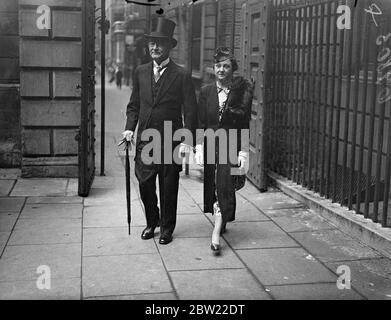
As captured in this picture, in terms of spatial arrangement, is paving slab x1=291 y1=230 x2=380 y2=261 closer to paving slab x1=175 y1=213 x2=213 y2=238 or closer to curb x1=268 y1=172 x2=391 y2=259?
curb x1=268 y1=172 x2=391 y2=259

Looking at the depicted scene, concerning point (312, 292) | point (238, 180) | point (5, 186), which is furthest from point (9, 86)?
point (312, 292)

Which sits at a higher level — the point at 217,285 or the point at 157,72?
the point at 157,72

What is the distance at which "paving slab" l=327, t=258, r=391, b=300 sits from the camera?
4590mm

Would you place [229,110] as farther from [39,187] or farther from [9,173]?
[9,173]

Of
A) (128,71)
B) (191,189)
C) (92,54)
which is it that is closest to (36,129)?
(92,54)

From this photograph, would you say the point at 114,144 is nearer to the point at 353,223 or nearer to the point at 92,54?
the point at 92,54

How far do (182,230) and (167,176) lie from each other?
0.83 meters

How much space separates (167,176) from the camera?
5.71 metres

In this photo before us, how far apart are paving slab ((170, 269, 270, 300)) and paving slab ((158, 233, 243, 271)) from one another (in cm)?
15

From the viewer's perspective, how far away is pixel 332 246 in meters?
5.77

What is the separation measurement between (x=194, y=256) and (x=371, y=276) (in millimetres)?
1538

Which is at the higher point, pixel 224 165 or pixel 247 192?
pixel 224 165

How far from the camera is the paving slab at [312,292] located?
4.46 metres

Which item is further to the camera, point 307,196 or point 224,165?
point 307,196
